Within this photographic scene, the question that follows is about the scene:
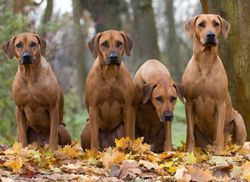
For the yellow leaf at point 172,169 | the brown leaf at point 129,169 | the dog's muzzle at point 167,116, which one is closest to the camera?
the brown leaf at point 129,169

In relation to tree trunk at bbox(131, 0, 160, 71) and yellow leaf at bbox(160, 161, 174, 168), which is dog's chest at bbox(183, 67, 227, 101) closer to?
yellow leaf at bbox(160, 161, 174, 168)

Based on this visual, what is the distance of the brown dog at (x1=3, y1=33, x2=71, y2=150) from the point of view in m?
9.10

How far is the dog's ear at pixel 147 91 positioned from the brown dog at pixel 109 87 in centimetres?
16

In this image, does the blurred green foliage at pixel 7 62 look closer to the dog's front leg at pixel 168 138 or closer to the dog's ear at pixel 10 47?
the dog's ear at pixel 10 47

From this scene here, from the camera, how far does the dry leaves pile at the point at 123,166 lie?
666 centimetres

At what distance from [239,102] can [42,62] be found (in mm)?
3072

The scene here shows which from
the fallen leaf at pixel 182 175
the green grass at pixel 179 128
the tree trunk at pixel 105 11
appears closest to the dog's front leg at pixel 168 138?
the fallen leaf at pixel 182 175

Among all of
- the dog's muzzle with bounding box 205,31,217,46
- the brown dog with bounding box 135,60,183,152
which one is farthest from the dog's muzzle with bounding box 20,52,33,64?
the dog's muzzle with bounding box 205,31,217,46

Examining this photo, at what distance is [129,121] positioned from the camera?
30.1 feet

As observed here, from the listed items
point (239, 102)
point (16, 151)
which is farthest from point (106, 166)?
point (239, 102)

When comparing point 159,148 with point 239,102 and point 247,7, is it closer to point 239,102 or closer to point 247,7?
point 239,102

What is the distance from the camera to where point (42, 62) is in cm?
932

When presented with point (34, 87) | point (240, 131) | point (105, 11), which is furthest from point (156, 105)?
point (105, 11)

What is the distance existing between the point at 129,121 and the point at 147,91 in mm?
491
